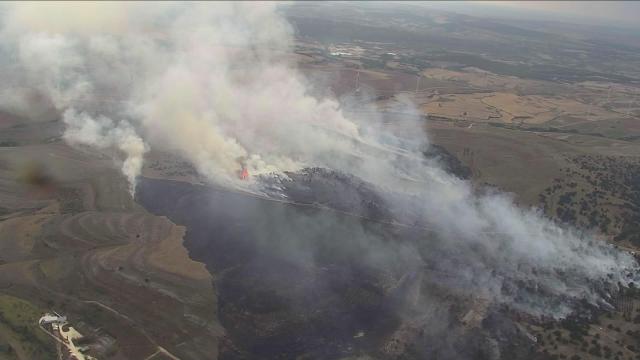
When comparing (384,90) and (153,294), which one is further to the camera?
(384,90)

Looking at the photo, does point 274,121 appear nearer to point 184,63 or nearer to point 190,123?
point 190,123

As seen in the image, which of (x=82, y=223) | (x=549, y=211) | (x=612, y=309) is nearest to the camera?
(x=612, y=309)

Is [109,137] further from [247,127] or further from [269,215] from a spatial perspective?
[269,215]

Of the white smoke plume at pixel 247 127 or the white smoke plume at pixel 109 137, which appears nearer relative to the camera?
the white smoke plume at pixel 247 127

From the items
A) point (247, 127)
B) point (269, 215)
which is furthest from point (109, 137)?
point (269, 215)

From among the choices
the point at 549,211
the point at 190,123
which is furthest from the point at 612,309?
the point at 190,123
